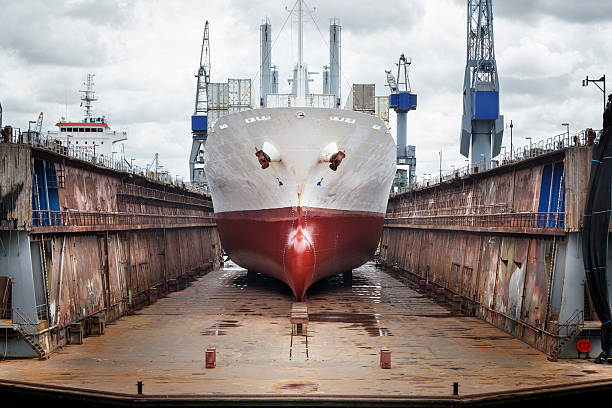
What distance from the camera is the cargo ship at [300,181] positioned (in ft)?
76.4

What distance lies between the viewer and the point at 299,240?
2295 centimetres

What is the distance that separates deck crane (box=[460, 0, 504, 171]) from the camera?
43.6 metres

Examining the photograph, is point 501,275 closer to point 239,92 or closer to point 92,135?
point 239,92

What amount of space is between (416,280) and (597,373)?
21001 millimetres

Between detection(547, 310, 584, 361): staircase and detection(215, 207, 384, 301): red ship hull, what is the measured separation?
10187 millimetres

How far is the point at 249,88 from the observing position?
1706 inches

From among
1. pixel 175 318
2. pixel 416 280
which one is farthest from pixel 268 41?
pixel 175 318

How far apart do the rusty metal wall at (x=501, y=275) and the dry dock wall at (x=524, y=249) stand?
0.03 m

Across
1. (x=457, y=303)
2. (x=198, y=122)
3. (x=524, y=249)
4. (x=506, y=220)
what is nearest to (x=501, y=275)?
(x=506, y=220)

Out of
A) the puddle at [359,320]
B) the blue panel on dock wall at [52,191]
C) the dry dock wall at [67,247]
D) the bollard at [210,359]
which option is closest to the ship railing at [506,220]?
the puddle at [359,320]

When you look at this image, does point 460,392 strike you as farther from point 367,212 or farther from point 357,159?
point 367,212

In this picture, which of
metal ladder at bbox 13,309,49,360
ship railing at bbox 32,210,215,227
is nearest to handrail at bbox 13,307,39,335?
metal ladder at bbox 13,309,49,360

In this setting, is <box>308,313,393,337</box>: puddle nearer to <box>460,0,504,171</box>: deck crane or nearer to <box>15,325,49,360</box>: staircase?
<box>15,325,49,360</box>: staircase

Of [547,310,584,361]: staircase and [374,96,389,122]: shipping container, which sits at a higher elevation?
[374,96,389,122]: shipping container
